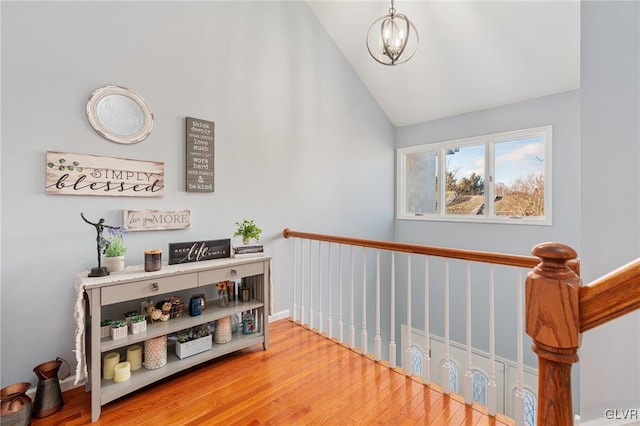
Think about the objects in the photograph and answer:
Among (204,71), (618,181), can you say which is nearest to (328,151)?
(204,71)

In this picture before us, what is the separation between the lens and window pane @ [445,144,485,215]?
12.7 feet

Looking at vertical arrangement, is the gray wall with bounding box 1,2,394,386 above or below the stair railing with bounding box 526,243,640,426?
above

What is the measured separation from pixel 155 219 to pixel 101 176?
17.8 inches

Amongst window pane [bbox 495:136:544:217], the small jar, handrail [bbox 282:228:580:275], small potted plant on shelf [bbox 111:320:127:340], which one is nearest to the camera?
handrail [bbox 282:228:580:275]

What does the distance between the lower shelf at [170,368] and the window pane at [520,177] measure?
321 centimetres

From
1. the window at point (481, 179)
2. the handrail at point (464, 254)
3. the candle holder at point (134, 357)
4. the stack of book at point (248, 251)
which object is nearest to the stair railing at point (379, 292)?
the handrail at point (464, 254)

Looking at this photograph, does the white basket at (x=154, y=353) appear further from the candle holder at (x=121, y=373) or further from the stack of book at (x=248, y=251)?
the stack of book at (x=248, y=251)

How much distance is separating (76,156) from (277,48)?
207cm

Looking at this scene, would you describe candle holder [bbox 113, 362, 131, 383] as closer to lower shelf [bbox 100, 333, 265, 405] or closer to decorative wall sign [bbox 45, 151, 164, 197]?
lower shelf [bbox 100, 333, 265, 405]

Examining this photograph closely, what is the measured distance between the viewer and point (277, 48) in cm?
307

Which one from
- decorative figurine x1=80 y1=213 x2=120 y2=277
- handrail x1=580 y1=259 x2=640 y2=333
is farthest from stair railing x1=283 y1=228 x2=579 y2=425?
decorative figurine x1=80 y1=213 x2=120 y2=277

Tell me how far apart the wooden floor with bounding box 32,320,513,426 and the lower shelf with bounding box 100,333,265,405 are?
10 cm

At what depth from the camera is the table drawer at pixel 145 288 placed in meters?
1.74

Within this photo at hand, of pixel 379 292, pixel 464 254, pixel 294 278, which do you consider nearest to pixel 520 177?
pixel 379 292
